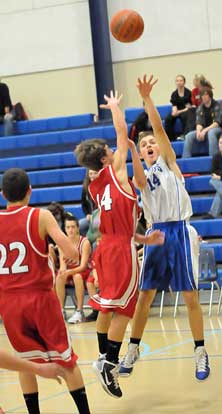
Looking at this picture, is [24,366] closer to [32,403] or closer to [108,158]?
[32,403]

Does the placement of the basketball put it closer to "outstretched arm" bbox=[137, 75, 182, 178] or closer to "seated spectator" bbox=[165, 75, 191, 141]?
"outstretched arm" bbox=[137, 75, 182, 178]

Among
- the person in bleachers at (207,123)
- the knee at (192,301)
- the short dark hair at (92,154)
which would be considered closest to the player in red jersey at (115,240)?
the short dark hair at (92,154)

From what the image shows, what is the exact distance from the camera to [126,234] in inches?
236

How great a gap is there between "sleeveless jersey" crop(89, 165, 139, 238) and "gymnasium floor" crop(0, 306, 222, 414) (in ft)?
3.81

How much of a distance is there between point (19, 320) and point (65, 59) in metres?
11.4

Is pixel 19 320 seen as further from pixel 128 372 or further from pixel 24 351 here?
pixel 128 372

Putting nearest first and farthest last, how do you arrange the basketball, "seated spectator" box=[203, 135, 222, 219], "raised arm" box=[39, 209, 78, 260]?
"raised arm" box=[39, 209, 78, 260], the basketball, "seated spectator" box=[203, 135, 222, 219]

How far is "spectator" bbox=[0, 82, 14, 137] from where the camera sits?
15234 millimetres

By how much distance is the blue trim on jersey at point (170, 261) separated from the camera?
6312 mm

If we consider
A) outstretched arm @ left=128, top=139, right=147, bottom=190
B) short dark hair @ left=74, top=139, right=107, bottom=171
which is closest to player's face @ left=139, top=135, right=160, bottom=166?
outstretched arm @ left=128, top=139, right=147, bottom=190

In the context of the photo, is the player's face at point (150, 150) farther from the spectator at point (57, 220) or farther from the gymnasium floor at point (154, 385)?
the spectator at point (57, 220)

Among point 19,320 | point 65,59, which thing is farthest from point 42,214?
point 65,59

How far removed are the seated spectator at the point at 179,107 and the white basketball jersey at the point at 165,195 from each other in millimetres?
6810

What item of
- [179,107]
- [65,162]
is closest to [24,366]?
[179,107]
